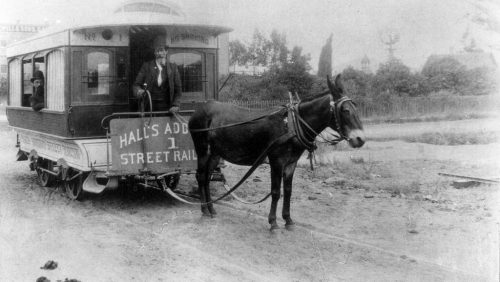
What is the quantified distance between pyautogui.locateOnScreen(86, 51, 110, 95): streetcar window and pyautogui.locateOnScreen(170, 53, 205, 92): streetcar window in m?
1.23

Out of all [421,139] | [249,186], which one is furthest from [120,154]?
[421,139]

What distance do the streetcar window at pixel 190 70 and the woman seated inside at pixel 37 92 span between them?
2.82 metres

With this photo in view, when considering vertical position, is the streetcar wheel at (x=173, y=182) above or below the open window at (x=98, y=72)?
below

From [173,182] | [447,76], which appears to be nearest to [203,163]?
[173,182]

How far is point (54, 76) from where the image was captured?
30.9ft

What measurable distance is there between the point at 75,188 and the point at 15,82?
401 centimetres

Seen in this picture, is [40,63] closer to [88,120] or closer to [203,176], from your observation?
[88,120]

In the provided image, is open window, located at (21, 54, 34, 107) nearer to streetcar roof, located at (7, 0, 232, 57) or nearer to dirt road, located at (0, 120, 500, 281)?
streetcar roof, located at (7, 0, 232, 57)

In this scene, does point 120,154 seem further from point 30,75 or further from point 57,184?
point 30,75

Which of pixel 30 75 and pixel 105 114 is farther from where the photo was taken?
pixel 30 75

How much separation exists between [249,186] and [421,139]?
10.2 m

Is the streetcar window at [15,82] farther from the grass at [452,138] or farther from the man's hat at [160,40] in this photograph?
the grass at [452,138]

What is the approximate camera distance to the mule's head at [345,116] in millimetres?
6340

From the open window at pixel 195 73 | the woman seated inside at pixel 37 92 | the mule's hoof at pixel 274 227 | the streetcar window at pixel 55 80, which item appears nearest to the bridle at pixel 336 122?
the mule's hoof at pixel 274 227
